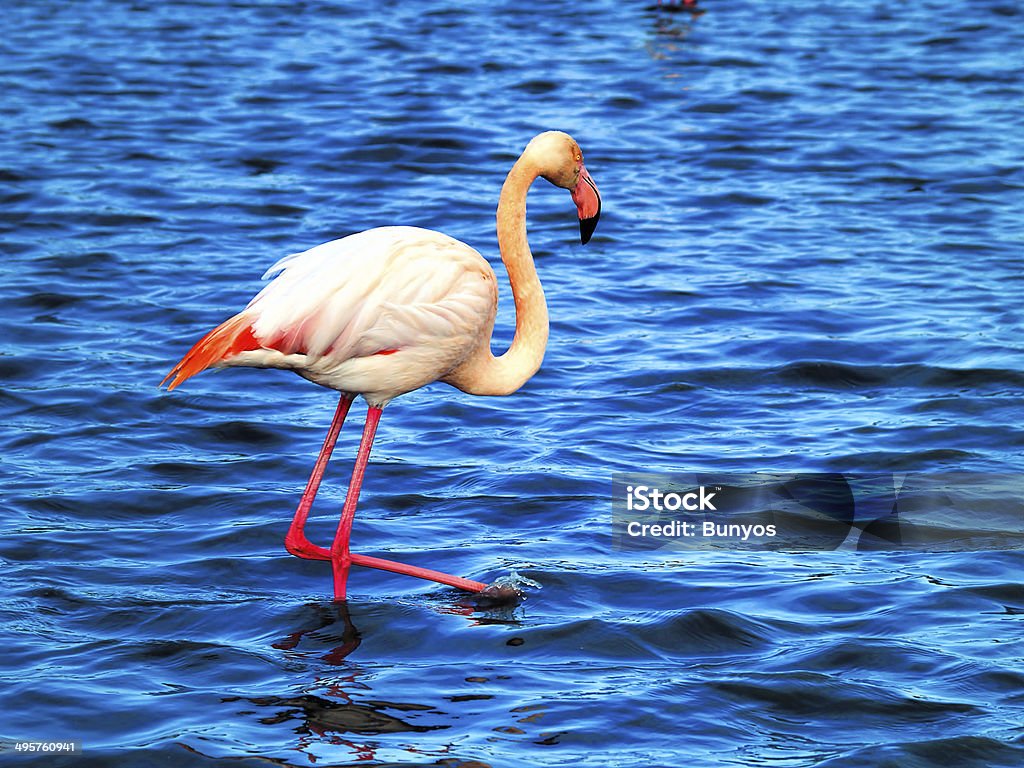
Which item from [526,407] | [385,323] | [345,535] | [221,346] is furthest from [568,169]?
[526,407]

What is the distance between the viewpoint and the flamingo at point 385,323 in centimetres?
601

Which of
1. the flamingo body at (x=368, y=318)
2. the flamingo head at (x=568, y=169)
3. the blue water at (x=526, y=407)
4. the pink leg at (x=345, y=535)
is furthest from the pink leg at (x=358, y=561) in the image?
the flamingo head at (x=568, y=169)

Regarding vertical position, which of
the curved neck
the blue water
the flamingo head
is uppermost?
the flamingo head

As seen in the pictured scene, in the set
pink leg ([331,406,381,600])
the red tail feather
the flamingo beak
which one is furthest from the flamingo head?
the red tail feather

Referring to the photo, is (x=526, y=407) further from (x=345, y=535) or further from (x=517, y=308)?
(x=345, y=535)

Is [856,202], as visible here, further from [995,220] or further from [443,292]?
[443,292]

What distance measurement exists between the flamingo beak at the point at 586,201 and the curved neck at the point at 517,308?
27 cm

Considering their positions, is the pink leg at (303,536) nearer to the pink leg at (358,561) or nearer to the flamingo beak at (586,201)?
the pink leg at (358,561)

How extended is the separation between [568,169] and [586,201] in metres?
0.20

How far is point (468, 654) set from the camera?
5.82m

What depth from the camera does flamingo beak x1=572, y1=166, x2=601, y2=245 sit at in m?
6.74

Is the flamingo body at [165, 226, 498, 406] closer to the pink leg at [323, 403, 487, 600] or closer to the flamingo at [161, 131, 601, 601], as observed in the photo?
the flamingo at [161, 131, 601, 601]

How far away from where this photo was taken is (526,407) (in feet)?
29.2

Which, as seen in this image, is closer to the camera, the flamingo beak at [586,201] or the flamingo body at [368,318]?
the flamingo body at [368,318]
